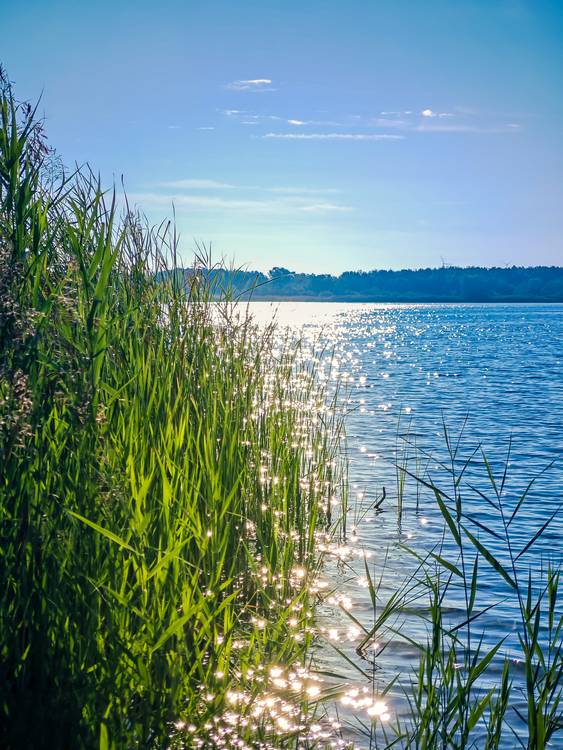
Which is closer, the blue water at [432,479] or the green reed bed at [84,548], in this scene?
the green reed bed at [84,548]

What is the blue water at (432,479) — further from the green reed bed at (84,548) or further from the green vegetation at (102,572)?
the green reed bed at (84,548)

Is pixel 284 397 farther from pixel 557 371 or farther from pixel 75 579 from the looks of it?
pixel 557 371

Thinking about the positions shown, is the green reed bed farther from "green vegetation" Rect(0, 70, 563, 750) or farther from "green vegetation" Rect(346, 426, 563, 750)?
"green vegetation" Rect(346, 426, 563, 750)

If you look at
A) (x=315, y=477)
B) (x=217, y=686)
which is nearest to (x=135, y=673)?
(x=217, y=686)

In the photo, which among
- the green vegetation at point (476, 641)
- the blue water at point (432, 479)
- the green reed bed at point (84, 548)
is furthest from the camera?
the blue water at point (432, 479)

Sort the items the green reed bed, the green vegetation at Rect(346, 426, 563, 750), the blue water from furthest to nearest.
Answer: the blue water < the green vegetation at Rect(346, 426, 563, 750) < the green reed bed

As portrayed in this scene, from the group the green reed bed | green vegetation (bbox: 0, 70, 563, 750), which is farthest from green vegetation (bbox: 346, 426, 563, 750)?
the green reed bed

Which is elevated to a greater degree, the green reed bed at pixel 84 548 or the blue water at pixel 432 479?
the green reed bed at pixel 84 548

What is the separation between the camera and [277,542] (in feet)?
17.6

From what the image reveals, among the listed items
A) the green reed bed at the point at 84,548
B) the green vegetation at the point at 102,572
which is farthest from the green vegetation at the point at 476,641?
the green reed bed at the point at 84,548

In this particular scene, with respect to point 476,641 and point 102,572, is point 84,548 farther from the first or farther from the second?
point 476,641

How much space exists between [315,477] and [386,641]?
1701 mm

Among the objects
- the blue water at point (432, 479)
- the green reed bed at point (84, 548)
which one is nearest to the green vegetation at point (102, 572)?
the green reed bed at point (84, 548)

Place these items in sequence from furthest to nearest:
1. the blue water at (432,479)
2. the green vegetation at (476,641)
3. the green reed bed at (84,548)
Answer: the blue water at (432,479)
the green vegetation at (476,641)
the green reed bed at (84,548)
